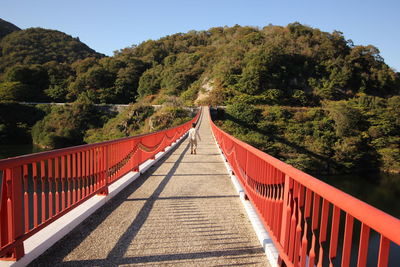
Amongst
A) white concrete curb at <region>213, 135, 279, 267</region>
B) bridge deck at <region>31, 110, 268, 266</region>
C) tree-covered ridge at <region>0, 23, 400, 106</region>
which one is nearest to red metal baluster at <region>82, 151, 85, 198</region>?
bridge deck at <region>31, 110, 268, 266</region>

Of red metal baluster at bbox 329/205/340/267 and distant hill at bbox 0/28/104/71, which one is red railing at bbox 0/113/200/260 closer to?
red metal baluster at bbox 329/205/340/267

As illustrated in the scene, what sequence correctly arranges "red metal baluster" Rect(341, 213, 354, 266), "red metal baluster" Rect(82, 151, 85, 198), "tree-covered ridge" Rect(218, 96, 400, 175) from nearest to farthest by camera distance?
"red metal baluster" Rect(341, 213, 354, 266) < "red metal baluster" Rect(82, 151, 85, 198) < "tree-covered ridge" Rect(218, 96, 400, 175)

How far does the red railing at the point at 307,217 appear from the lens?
130 centimetres

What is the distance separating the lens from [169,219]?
13.7 ft

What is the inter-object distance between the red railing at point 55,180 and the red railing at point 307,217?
2458mm

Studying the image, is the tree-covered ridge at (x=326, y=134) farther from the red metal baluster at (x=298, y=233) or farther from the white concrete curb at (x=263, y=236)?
the red metal baluster at (x=298, y=233)

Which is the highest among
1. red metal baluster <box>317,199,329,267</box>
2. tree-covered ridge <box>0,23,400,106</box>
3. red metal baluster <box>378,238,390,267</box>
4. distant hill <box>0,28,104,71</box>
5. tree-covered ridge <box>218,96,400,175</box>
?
distant hill <box>0,28,104,71</box>

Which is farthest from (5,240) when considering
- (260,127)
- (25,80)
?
(25,80)

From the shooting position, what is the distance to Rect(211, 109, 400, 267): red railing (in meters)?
1.30

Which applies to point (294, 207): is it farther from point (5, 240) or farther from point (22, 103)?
point (22, 103)

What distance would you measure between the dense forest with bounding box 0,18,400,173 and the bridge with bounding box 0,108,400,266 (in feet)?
108

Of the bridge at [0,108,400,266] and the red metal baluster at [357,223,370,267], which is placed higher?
the red metal baluster at [357,223,370,267]

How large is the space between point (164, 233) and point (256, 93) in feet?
172

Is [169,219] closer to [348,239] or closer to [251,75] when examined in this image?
[348,239]
